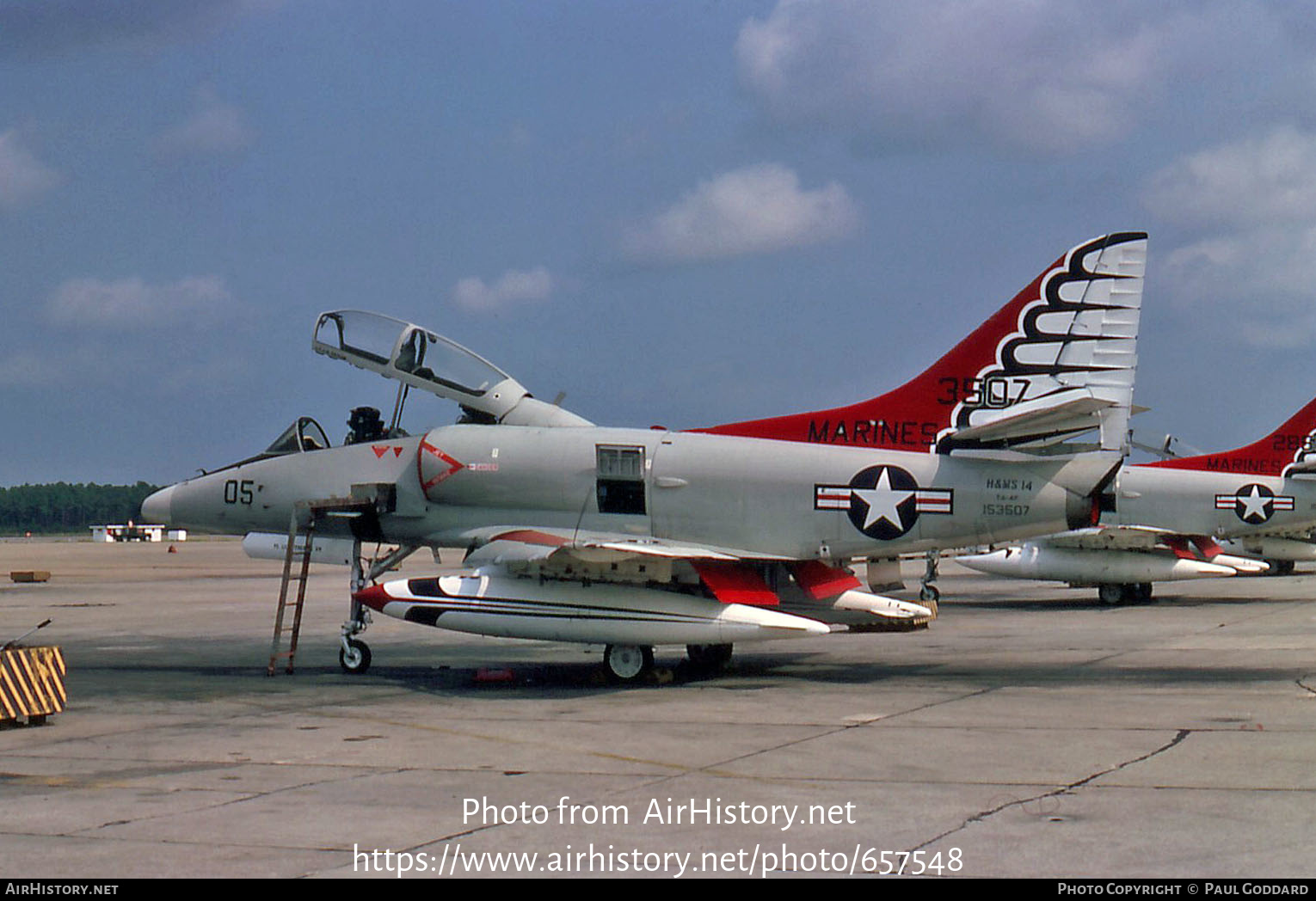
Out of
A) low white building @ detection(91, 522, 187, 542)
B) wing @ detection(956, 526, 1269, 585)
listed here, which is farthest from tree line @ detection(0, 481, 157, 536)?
wing @ detection(956, 526, 1269, 585)

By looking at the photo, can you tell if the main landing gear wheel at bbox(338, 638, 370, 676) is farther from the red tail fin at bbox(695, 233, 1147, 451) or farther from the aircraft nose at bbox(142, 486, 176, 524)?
the red tail fin at bbox(695, 233, 1147, 451)

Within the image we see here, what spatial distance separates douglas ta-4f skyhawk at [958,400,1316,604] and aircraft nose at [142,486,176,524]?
1858cm

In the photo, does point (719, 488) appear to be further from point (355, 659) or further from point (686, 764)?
point (686, 764)

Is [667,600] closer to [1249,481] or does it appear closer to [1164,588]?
[1249,481]

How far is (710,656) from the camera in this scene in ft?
53.1

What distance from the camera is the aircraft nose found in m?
17.5

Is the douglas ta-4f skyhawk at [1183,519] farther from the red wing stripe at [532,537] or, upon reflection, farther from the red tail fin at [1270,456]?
the red wing stripe at [532,537]

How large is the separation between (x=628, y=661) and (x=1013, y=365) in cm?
539

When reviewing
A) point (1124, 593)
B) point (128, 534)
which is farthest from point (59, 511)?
point (1124, 593)

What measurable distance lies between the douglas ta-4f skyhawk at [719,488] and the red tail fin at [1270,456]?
17025mm

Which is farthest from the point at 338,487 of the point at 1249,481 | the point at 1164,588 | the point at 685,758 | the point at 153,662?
the point at 1164,588

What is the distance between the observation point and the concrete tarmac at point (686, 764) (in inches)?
268

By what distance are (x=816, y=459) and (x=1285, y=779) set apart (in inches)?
281

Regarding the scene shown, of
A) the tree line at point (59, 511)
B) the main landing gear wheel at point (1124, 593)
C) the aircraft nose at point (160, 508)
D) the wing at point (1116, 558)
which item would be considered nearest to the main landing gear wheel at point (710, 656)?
the aircraft nose at point (160, 508)
